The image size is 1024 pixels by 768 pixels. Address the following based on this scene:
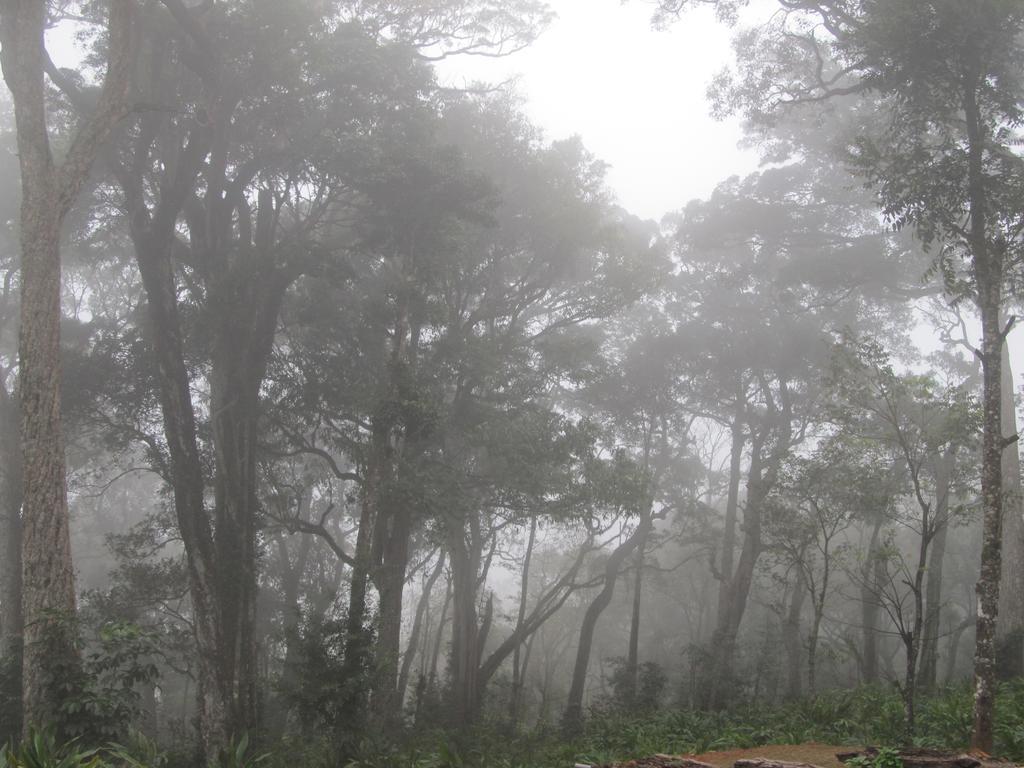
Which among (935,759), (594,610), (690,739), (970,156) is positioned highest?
(970,156)

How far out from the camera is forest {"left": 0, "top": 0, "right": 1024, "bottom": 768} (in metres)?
10.3

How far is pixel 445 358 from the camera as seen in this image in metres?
16.4

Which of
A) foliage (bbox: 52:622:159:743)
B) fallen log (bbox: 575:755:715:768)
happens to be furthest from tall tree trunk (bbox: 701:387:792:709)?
foliage (bbox: 52:622:159:743)

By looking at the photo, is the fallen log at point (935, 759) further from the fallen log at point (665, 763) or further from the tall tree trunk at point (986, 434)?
the tall tree trunk at point (986, 434)

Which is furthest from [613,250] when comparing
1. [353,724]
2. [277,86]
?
[353,724]

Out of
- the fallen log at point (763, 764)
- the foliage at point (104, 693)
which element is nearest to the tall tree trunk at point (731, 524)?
the fallen log at point (763, 764)

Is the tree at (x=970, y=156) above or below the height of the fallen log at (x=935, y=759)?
above

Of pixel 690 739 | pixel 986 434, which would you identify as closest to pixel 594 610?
pixel 690 739

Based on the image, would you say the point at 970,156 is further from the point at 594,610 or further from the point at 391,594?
the point at 594,610

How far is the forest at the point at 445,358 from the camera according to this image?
33.8ft

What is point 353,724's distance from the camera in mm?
11242

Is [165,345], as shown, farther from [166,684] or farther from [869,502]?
[166,684]

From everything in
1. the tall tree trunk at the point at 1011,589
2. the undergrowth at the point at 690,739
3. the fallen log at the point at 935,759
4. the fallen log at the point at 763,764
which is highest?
the tall tree trunk at the point at 1011,589

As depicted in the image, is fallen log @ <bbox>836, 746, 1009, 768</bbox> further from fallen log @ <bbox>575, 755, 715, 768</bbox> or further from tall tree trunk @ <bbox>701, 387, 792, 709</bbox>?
tall tree trunk @ <bbox>701, 387, 792, 709</bbox>
